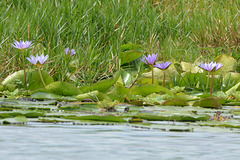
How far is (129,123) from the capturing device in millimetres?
1961

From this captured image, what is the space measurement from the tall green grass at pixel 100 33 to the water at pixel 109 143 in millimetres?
1791

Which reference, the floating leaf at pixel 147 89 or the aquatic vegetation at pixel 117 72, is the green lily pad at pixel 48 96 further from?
the floating leaf at pixel 147 89

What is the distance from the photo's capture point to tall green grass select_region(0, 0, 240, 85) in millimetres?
3873

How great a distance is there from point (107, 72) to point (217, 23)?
220cm

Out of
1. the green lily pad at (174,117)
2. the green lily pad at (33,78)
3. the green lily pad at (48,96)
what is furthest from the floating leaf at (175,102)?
the green lily pad at (33,78)

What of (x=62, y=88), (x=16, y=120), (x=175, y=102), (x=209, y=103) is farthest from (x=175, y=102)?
(x=16, y=120)

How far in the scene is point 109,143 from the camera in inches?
57.4

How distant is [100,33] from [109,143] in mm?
3548

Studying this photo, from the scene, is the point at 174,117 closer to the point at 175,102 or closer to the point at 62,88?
the point at 175,102

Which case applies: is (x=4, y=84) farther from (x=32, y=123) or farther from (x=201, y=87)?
(x=201, y=87)

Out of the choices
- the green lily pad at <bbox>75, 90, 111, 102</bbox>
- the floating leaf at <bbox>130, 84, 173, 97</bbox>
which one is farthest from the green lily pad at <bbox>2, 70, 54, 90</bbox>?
the floating leaf at <bbox>130, 84, 173, 97</bbox>

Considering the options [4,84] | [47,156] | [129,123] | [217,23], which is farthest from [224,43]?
[47,156]

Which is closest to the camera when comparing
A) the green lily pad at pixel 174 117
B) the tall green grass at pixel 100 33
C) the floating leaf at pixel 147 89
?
the green lily pad at pixel 174 117

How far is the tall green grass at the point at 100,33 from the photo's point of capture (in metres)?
3.87
